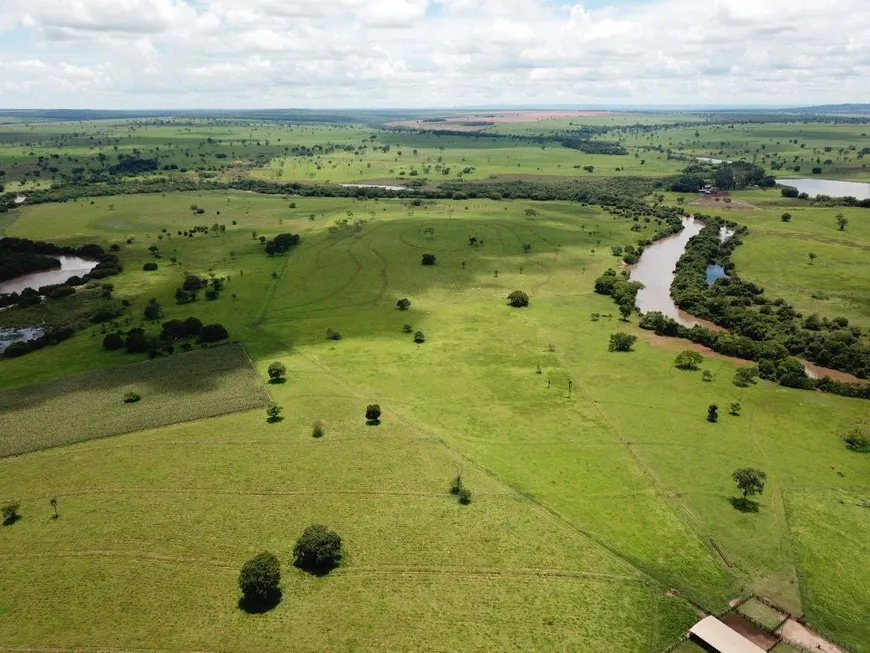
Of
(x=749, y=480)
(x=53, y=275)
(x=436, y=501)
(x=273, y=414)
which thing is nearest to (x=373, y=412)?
(x=273, y=414)

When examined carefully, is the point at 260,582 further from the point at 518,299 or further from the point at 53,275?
the point at 53,275

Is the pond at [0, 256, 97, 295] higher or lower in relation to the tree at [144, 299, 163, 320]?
lower

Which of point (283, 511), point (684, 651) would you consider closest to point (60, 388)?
point (283, 511)

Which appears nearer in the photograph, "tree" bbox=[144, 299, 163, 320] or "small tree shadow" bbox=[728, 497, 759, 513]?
"small tree shadow" bbox=[728, 497, 759, 513]

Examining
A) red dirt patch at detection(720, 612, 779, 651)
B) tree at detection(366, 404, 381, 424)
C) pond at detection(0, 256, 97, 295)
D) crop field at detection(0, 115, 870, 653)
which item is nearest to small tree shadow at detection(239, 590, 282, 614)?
crop field at detection(0, 115, 870, 653)

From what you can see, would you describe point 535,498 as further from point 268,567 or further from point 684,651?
point 268,567

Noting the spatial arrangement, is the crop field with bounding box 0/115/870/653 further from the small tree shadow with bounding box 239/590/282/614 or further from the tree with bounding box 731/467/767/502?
the tree with bounding box 731/467/767/502

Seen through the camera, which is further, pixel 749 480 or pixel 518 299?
pixel 518 299
